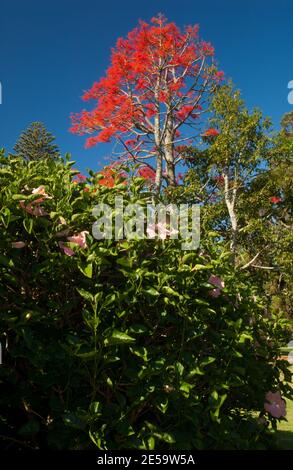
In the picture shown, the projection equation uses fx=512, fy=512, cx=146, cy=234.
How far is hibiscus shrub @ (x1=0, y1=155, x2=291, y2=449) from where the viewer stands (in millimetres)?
2359

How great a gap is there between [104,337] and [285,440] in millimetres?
3199

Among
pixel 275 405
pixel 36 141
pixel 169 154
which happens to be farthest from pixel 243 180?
pixel 36 141

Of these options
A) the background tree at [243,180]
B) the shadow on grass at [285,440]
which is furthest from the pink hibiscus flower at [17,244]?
the background tree at [243,180]

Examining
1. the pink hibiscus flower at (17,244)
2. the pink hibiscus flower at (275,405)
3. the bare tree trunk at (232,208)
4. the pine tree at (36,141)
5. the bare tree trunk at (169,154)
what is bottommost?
the pink hibiscus flower at (275,405)

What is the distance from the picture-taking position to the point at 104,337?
2.32 m

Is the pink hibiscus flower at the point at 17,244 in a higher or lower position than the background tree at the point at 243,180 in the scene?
lower

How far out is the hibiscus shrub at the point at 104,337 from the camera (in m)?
2.36

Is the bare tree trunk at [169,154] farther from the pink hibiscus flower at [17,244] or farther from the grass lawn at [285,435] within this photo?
the pink hibiscus flower at [17,244]

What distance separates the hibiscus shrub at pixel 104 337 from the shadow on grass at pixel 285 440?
1656mm

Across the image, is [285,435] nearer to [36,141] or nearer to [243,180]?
[243,180]

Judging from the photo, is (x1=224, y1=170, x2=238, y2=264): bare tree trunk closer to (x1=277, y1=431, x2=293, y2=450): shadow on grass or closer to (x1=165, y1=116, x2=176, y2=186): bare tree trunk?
(x1=165, y1=116, x2=176, y2=186): bare tree trunk

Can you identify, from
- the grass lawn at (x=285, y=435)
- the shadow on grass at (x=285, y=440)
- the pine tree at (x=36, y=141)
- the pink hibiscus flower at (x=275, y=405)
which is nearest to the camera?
the pink hibiscus flower at (x=275, y=405)

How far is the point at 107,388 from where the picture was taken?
8.00 ft
